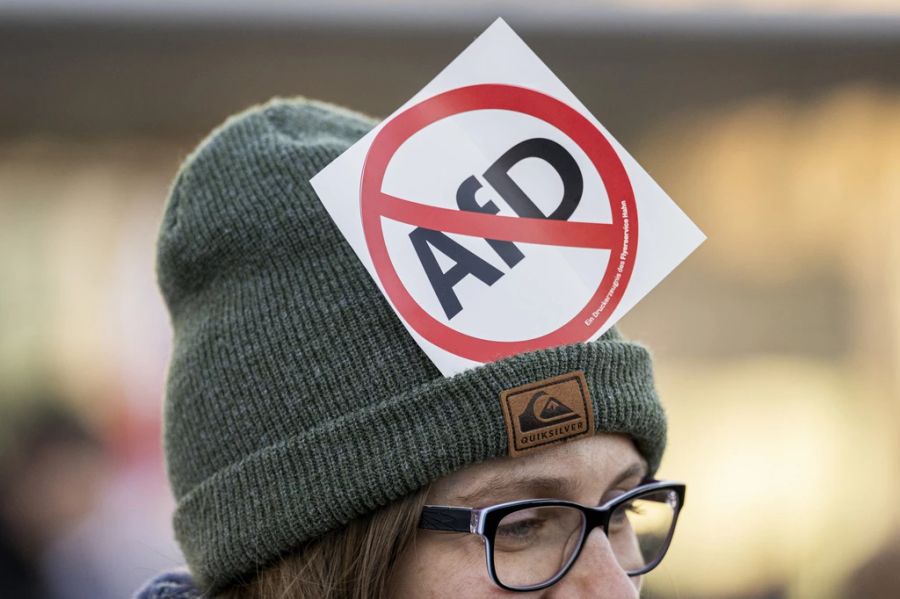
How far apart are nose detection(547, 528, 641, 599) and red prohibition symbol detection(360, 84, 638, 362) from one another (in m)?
0.32

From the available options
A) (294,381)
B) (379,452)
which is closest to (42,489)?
(294,381)

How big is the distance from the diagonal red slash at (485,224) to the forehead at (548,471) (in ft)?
1.05

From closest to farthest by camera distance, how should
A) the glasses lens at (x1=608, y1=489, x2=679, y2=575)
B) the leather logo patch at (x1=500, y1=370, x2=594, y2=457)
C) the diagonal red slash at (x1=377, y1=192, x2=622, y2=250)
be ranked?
the leather logo patch at (x1=500, y1=370, x2=594, y2=457) → the diagonal red slash at (x1=377, y1=192, x2=622, y2=250) → the glasses lens at (x1=608, y1=489, x2=679, y2=575)

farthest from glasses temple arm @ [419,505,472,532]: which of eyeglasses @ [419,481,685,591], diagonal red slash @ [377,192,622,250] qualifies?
diagonal red slash @ [377,192,622,250]

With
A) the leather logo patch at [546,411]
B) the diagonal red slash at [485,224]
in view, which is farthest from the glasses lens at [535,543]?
the diagonal red slash at [485,224]

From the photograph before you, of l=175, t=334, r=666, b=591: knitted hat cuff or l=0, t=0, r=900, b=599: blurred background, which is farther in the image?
l=0, t=0, r=900, b=599: blurred background

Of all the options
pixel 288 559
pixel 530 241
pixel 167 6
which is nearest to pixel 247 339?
pixel 288 559

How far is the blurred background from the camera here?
502cm

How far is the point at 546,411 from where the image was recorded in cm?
142

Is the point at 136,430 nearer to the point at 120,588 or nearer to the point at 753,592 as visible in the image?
the point at 120,588

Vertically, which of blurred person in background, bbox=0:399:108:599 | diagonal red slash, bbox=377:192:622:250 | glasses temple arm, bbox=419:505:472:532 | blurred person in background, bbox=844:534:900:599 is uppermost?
diagonal red slash, bbox=377:192:622:250

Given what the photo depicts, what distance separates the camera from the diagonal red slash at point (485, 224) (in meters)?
1.51

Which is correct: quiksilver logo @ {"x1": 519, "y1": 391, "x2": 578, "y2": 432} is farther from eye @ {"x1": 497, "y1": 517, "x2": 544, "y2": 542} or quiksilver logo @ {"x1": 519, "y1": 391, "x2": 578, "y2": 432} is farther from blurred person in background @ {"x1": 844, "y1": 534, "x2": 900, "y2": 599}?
blurred person in background @ {"x1": 844, "y1": 534, "x2": 900, "y2": 599}

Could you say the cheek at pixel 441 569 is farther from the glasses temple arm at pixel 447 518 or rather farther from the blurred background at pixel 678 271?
the blurred background at pixel 678 271
